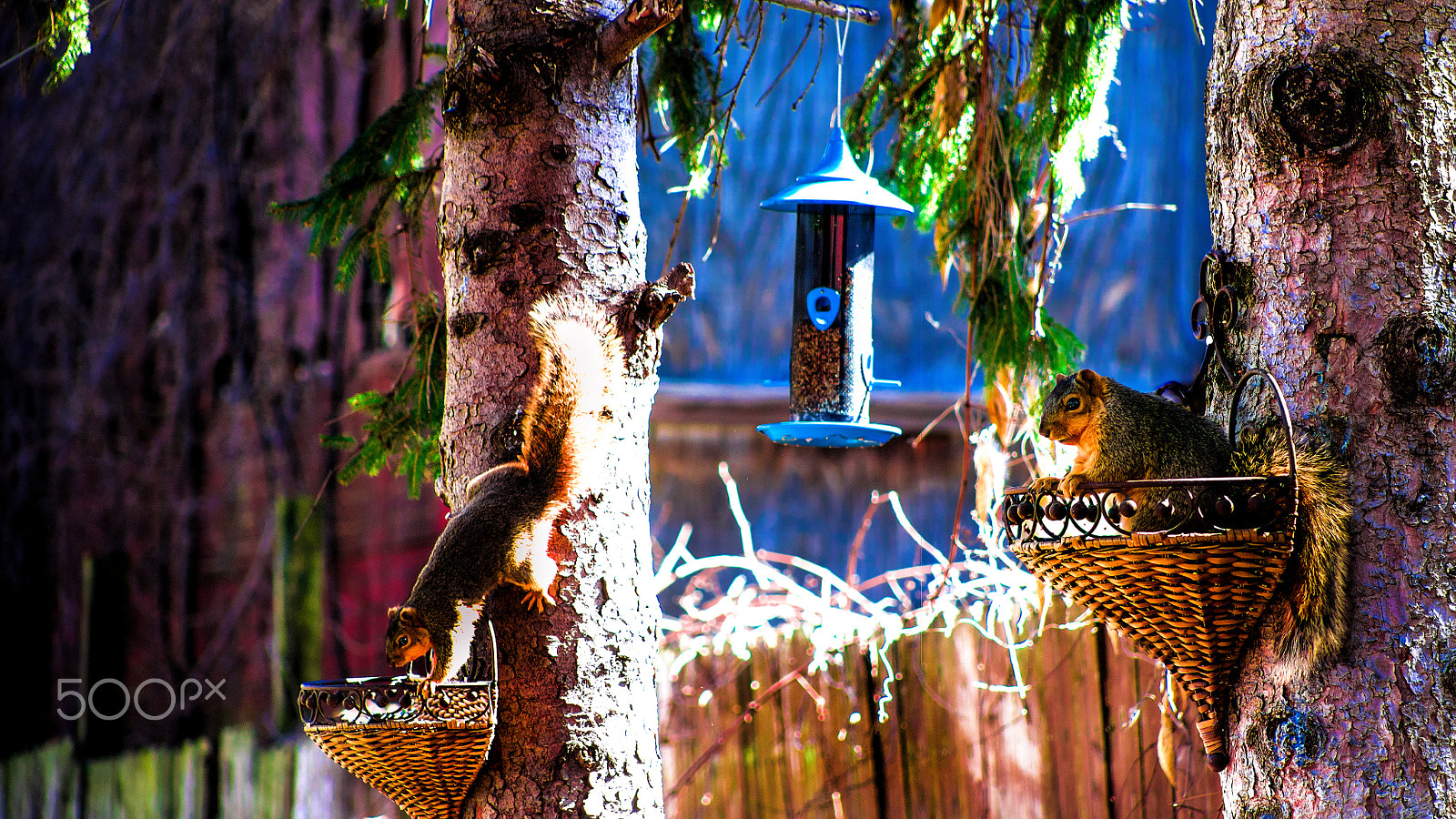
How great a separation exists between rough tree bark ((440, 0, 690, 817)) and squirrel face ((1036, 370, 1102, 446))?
0.55 meters

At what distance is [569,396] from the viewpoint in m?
1.48

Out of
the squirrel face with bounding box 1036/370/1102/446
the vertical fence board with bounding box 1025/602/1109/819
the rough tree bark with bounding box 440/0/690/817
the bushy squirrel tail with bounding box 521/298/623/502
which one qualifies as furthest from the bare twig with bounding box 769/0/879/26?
the vertical fence board with bounding box 1025/602/1109/819

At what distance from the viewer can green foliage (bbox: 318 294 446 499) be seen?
2.00 m

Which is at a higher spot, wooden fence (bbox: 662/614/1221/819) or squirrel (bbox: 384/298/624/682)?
squirrel (bbox: 384/298/624/682)

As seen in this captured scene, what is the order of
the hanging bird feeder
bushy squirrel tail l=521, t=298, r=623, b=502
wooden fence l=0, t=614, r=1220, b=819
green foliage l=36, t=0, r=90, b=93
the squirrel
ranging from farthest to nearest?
wooden fence l=0, t=614, r=1220, b=819, the hanging bird feeder, green foliage l=36, t=0, r=90, b=93, bushy squirrel tail l=521, t=298, r=623, b=502, the squirrel

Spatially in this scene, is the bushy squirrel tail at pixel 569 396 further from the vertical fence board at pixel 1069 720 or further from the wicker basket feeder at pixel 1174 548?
the vertical fence board at pixel 1069 720

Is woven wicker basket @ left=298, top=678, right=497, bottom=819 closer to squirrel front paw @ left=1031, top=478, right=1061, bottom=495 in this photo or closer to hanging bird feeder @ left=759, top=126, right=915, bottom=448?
squirrel front paw @ left=1031, top=478, right=1061, bottom=495

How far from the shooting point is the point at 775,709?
2.68m

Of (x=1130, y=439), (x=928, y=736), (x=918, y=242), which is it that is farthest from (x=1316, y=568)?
(x=918, y=242)

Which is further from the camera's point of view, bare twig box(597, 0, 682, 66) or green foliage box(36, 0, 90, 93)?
green foliage box(36, 0, 90, 93)

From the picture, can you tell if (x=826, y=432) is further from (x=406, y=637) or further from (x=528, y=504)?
(x=406, y=637)

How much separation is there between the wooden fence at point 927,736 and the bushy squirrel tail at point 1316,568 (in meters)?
1.35

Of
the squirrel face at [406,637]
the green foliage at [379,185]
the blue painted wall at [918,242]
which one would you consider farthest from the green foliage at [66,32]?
the blue painted wall at [918,242]

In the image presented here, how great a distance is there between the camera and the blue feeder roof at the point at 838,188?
1.99 m
